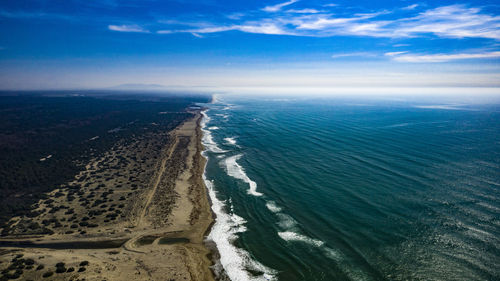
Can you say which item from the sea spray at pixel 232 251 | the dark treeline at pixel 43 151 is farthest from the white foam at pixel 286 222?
the dark treeline at pixel 43 151

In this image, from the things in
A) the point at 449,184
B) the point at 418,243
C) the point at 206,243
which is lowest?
the point at 206,243

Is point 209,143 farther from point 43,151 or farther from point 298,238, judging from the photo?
point 298,238

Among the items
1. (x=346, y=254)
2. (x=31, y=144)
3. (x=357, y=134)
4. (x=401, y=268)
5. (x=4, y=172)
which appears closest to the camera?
(x=401, y=268)

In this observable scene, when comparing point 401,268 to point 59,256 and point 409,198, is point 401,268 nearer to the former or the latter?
point 409,198

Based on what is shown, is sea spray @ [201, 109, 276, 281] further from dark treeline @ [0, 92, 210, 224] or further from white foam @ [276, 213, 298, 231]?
dark treeline @ [0, 92, 210, 224]

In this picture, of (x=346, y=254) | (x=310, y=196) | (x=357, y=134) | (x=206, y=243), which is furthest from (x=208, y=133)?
(x=346, y=254)

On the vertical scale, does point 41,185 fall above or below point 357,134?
below
